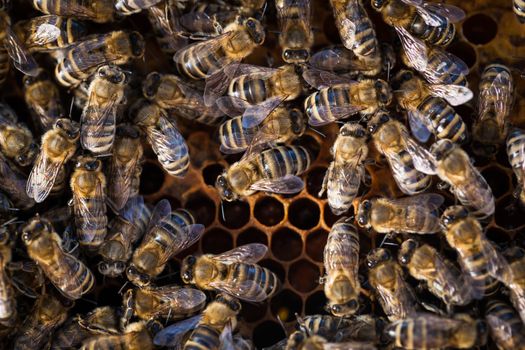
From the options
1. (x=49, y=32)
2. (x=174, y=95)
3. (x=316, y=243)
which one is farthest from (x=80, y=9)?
(x=316, y=243)

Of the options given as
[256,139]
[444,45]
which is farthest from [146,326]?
[444,45]

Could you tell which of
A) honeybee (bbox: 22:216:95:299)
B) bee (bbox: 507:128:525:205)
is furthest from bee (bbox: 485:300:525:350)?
honeybee (bbox: 22:216:95:299)

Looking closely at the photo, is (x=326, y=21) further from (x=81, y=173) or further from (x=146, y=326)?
(x=146, y=326)

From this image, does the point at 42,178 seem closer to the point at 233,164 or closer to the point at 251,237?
the point at 233,164

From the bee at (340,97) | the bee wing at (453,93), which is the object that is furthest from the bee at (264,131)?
the bee wing at (453,93)

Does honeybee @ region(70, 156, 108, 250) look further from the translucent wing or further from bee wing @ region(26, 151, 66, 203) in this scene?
the translucent wing

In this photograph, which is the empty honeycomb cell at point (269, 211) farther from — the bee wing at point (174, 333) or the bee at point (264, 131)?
the bee wing at point (174, 333)

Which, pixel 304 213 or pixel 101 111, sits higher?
pixel 101 111
